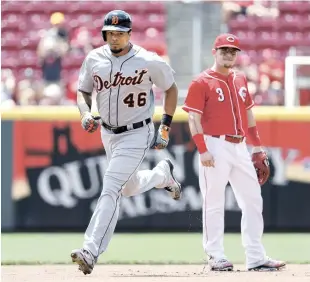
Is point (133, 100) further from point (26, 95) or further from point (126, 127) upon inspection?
point (26, 95)

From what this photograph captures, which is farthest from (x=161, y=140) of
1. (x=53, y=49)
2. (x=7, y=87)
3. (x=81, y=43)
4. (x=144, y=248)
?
(x=81, y=43)

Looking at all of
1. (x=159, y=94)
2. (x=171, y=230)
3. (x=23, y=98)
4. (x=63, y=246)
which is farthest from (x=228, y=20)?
(x=63, y=246)

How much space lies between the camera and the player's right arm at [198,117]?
7243 mm

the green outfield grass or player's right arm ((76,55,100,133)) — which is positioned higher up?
player's right arm ((76,55,100,133))

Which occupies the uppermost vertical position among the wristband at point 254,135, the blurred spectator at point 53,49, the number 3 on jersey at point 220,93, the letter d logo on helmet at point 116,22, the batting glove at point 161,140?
the letter d logo on helmet at point 116,22

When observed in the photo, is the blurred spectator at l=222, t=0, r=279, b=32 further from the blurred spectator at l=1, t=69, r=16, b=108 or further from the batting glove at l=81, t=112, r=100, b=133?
the batting glove at l=81, t=112, r=100, b=133

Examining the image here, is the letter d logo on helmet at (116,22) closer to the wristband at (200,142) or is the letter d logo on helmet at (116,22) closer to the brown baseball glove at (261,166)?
the wristband at (200,142)

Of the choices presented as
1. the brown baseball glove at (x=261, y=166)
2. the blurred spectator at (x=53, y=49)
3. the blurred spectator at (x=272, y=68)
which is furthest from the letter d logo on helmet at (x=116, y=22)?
the blurred spectator at (x=53, y=49)

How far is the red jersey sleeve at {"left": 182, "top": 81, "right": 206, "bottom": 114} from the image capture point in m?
7.30

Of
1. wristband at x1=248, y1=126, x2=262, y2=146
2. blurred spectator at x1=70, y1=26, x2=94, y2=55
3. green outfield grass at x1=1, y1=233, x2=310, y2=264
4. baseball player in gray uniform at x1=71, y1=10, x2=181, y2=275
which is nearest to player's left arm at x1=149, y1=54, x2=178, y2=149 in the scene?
baseball player in gray uniform at x1=71, y1=10, x2=181, y2=275

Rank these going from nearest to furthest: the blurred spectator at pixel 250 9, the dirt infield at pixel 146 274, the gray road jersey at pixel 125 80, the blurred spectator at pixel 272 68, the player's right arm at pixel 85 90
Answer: the dirt infield at pixel 146 274
the gray road jersey at pixel 125 80
the player's right arm at pixel 85 90
the blurred spectator at pixel 272 68
the blurred spectator at pixel 250 9

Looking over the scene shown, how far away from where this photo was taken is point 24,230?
37.0 feet

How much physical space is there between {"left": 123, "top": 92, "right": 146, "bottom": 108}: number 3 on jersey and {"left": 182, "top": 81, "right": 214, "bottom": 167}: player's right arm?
393 millimetres

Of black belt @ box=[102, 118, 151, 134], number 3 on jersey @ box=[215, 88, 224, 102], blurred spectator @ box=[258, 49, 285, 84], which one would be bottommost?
blurred spectator @ box=[258, 49, 285, 84]
